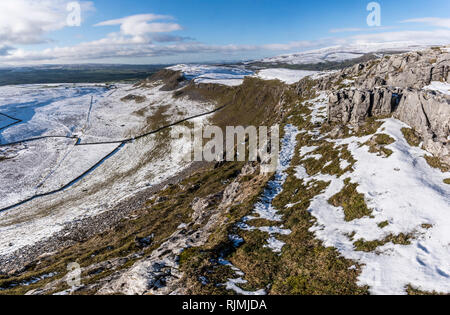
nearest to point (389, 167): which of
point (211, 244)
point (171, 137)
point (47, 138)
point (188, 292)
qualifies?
point (211, 244)

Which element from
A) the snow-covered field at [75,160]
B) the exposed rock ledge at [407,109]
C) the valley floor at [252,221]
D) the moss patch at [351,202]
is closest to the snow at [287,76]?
the snow-covered field at [75,160]

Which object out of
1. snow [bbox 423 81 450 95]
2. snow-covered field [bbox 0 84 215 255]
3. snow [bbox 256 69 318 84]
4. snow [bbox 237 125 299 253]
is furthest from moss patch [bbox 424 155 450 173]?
snow [bbox 256 69 318 84]

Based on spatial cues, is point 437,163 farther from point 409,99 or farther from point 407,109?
point 409,99

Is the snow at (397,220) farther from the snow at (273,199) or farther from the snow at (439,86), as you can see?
the snow at (439,86)

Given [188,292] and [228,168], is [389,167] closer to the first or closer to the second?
[188,292]

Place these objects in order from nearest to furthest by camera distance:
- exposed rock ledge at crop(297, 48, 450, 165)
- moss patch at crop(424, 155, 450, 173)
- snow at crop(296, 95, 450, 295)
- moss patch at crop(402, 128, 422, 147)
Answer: snow at crop(296, 95, 450, 295)
moss patch at crop(424, 155, 450, 173)
exposed rock ledge at crop(297, 48, 450, 165)
moss patch at crop(402, 128, 422, 147)

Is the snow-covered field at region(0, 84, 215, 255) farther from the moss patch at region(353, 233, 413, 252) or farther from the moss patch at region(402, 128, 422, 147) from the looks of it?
the moss patch at region(402, 128, 422, 147)
